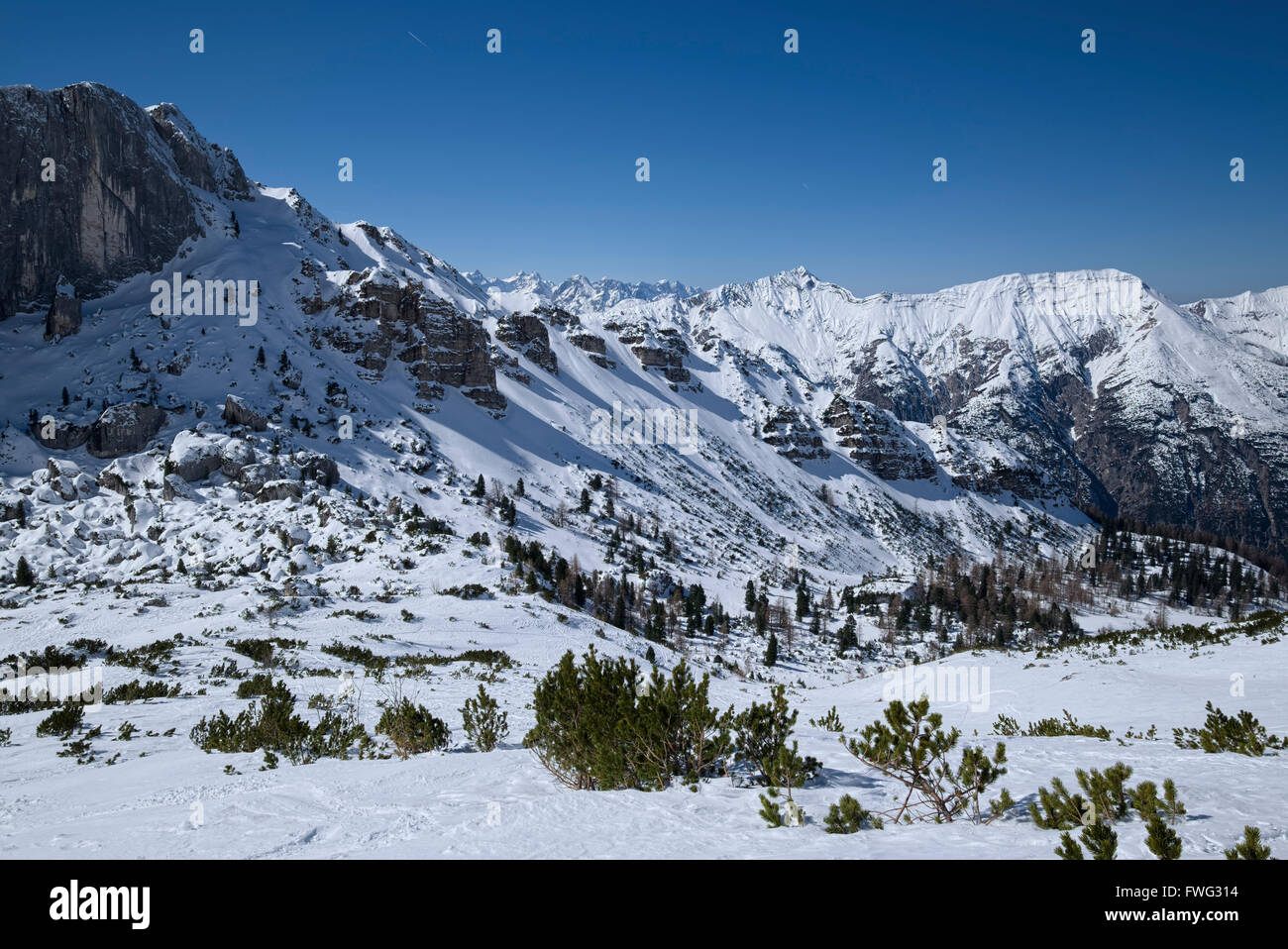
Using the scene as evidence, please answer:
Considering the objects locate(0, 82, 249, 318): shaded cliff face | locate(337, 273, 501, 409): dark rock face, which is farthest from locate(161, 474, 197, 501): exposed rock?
locate(337, 273, 501, 409): dark rock face

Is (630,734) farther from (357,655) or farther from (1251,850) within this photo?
(357,655)

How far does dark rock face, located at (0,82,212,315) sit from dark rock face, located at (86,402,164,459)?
35.2 meters

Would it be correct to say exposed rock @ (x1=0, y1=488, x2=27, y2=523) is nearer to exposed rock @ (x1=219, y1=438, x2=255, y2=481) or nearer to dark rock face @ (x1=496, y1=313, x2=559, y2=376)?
exposed rock @ (x1=219, y1=438, x2=255, y2=481)

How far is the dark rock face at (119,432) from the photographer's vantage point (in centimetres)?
6025

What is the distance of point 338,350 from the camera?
102 metres

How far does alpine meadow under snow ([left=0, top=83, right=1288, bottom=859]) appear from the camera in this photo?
6504 mm

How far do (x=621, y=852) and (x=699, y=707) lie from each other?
2.84 metres

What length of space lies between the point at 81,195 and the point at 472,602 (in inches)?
3909

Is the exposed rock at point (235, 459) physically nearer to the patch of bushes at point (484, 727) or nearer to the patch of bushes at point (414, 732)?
the patch of bushes at point (414, 732)

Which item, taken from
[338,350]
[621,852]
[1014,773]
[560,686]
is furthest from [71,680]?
[338,350]

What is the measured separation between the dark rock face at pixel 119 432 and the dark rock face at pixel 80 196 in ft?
116

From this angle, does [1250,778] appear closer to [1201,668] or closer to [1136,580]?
[1201,668]

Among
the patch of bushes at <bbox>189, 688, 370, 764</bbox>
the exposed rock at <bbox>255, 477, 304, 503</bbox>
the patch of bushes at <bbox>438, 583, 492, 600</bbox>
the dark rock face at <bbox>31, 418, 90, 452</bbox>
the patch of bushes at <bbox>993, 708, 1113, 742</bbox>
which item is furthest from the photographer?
the dark rock face at <bbox>31, 418, 90, 452</bbox>

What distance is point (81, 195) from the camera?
86312mm
